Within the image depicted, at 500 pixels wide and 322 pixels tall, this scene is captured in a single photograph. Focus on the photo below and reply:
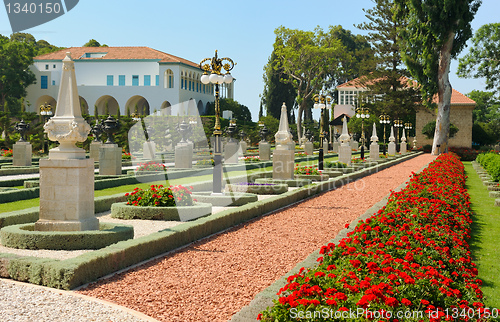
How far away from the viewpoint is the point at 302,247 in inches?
296

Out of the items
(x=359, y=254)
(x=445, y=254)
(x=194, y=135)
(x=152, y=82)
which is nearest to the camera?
(x=359, y=254)

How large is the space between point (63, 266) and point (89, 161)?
281cm

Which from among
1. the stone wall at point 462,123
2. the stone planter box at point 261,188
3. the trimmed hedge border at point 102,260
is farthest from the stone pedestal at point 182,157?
the stone wall at point 462,123

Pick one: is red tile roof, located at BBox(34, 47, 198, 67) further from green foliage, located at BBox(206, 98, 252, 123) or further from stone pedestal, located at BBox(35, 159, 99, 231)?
stone pedestal, located at BBox(35, 159, 99, 231)

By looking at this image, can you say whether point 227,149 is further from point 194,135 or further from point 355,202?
point 194,135

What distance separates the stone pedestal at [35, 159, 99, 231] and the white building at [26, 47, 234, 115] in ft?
163

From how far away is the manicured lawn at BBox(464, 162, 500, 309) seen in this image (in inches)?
217

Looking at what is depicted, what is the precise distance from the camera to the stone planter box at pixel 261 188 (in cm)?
1469

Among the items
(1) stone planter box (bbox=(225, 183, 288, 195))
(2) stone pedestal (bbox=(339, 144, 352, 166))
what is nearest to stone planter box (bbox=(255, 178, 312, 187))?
(1) stone planter box (bbox=(225, 183, 288, 195))

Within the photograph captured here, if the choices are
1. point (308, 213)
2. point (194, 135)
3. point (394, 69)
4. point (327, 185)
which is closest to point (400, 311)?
point (308, 213)

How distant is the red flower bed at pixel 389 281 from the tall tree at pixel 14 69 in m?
58.6

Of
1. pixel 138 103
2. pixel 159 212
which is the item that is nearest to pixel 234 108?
pixel 138 103

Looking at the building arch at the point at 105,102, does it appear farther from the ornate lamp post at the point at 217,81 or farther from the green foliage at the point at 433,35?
the ornate lamp post at the point at 217,81

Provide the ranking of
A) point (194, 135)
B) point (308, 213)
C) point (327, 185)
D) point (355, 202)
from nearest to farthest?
point (308, 213), point (355, 202), point (327, 185), point (194, 135)
